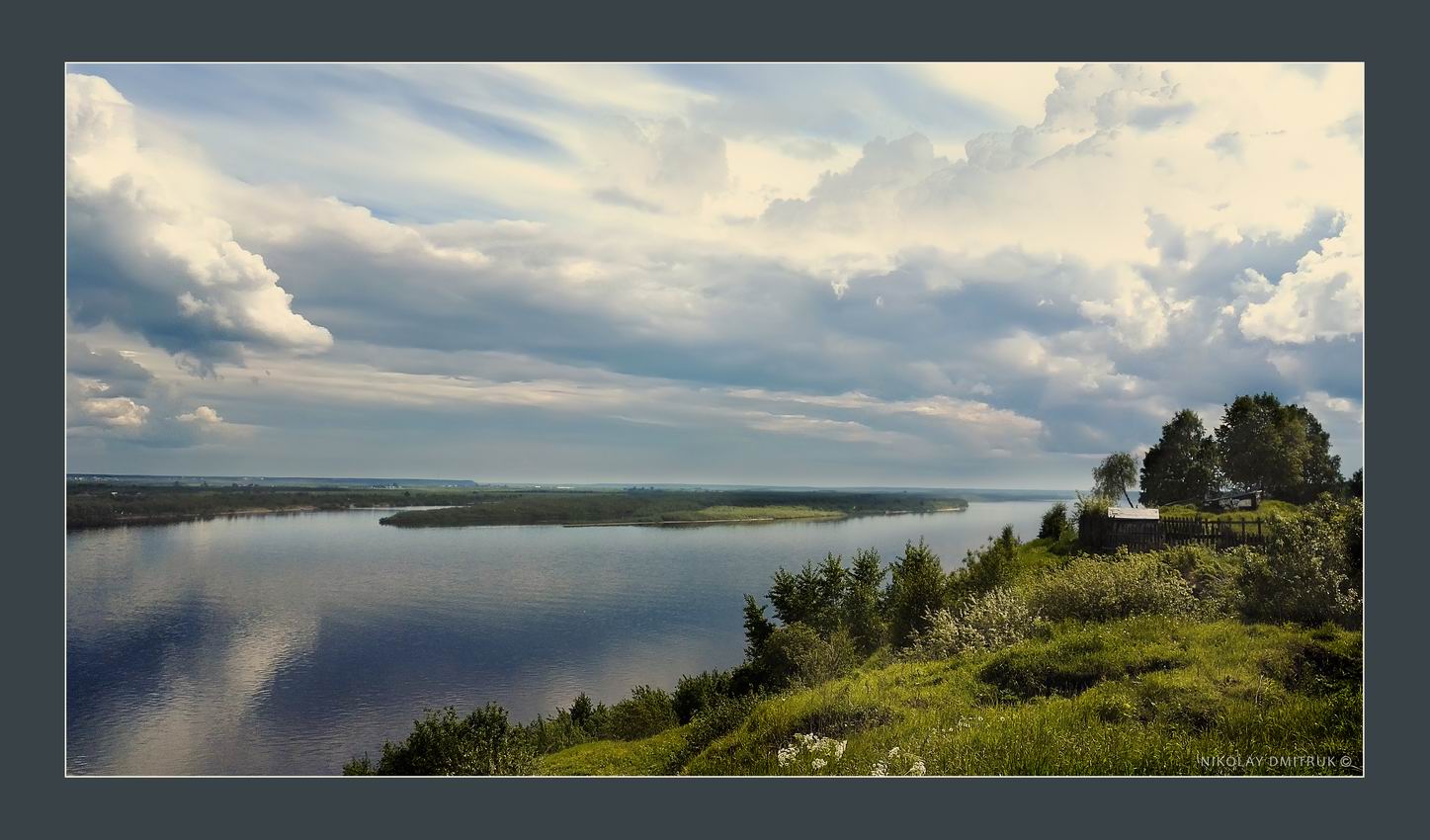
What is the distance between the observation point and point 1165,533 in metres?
9.85

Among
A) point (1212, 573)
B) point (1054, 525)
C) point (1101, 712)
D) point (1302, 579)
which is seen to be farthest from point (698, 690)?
point (1302, 579)

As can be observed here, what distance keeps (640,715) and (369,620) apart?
11.5ft

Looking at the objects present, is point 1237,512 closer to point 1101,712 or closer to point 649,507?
point 1101,712

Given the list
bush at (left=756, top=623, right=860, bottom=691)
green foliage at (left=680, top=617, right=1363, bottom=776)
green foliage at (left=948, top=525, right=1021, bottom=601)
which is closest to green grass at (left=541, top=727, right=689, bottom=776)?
green foliage at (left=680, top=617, right=1363, bottom=776)

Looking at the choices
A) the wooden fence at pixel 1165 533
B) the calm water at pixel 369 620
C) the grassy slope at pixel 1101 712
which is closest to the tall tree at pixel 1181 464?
the wooden fence at pixel 1165 533

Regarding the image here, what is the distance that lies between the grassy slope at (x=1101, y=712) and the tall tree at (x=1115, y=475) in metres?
2.26

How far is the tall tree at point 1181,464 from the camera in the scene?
8.82 metres

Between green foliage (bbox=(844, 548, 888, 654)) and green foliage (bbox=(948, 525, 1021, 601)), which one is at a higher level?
green foliage (bbox=(948, 525, 1021, 601))

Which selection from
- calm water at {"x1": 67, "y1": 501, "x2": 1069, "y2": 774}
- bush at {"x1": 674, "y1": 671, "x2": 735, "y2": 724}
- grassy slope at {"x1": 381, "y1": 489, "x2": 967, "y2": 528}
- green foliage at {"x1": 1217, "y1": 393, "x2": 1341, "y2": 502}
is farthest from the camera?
grassy slope at {"x1": 381, "y1": 489, "x2": 967, "y2": 528}

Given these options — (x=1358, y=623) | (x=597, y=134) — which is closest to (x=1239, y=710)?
(x=1358, y=623)

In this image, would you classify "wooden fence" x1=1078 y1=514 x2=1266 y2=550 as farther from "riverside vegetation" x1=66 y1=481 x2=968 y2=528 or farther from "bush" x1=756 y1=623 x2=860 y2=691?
"bush" x1=756 y1=623 x2=860 y2=691

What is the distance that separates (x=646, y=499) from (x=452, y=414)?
3.10 meters

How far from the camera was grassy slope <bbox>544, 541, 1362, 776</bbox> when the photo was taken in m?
6.61

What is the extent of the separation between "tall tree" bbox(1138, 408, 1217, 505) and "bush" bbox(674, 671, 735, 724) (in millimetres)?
5799
